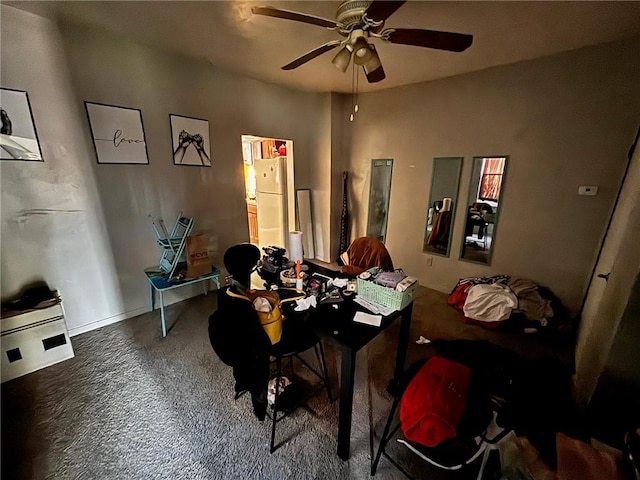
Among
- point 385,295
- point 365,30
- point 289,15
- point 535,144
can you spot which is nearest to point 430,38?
point 365,30

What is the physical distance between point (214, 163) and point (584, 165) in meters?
3.80

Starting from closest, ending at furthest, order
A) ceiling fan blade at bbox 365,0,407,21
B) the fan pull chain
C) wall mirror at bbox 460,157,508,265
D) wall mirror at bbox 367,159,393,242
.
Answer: ceiling fan blade at bbox 365,0,407,21, wall mirror at bbox 460,157,508,265, the fan pull chain, wall mirror at bbox 367,159,393,242

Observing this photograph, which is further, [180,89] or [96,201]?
[180,89]

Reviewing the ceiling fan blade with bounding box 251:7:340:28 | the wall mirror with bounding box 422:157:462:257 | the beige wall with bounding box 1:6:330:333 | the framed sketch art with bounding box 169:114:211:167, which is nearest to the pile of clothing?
the wall mirror with bounding box 422:157:462:257

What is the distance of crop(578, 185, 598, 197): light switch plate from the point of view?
2.31 m

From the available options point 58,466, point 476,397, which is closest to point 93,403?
point 58,466

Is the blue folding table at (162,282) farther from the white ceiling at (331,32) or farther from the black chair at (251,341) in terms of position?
the white ceiling at (331,32)

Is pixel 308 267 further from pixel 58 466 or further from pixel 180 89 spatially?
pixel 180 89

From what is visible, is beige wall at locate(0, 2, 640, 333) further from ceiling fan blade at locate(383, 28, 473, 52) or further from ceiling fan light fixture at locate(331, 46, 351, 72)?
ceiling fan light fixture at locate(331, 46, 351, 72)

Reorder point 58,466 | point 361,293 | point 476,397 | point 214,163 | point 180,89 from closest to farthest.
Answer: point 476,397, point 58,466, point 361,293, point 180,89, point 214,163

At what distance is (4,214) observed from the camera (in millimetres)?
1940

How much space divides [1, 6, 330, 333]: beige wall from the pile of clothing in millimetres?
3030

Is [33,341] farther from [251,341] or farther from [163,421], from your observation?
[251,341]

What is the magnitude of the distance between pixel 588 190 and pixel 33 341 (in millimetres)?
4843
